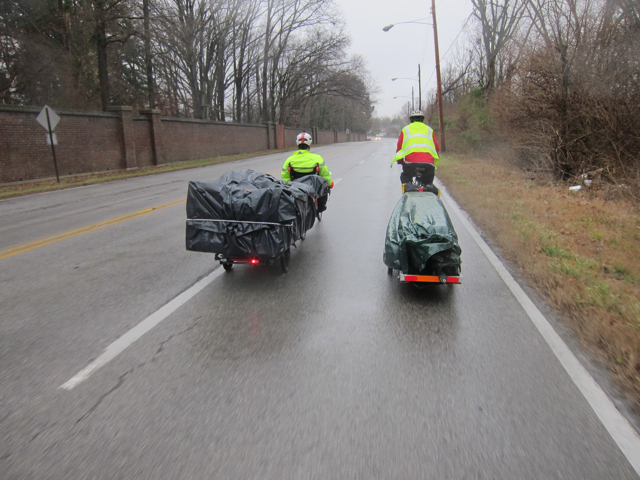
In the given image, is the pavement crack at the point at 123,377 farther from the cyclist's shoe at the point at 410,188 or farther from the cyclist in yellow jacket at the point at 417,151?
the cyclist in yellow jacket at the point at 417,151

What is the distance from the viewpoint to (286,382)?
131 inches

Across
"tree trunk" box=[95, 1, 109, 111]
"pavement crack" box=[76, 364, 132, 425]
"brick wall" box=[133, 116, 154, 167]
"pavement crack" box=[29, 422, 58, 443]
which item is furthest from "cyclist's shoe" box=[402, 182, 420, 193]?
"tree trunk" box=[95, 1, 109, 111]

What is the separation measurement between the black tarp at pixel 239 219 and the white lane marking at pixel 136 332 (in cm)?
52

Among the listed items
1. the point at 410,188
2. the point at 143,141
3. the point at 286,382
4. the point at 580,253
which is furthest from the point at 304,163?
the point at 143,141

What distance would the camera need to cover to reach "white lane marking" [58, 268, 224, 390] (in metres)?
3.45

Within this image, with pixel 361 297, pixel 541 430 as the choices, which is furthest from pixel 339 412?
pixel 361 297

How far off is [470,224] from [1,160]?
1698 cm

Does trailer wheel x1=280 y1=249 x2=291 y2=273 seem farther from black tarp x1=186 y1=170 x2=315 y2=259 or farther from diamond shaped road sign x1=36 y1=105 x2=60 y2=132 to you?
diamond shaped road sign x1=36 y1=105 x2=60 y2=132

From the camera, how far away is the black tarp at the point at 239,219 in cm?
525

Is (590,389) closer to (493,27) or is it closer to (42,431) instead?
(42,431)

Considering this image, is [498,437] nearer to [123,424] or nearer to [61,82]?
[123,424]

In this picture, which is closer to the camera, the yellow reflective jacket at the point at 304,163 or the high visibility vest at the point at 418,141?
the high visibility vest at the point at 418,141

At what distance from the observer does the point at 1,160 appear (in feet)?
56.2

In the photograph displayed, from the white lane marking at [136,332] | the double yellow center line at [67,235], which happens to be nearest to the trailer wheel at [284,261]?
the white lane marking at [136,332]
